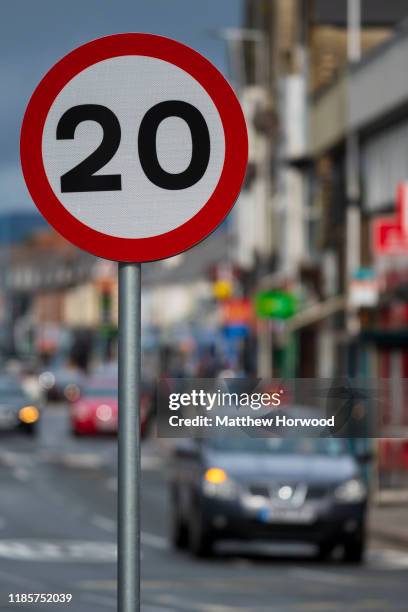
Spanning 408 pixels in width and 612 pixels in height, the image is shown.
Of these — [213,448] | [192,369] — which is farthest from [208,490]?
[192,369]

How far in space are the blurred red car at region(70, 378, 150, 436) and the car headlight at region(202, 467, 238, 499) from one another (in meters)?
30.1

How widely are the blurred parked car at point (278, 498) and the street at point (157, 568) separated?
0.99 feet

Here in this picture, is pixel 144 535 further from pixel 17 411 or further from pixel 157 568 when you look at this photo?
pixel 17 411

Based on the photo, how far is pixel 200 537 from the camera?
19875 mm

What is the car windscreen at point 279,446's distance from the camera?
20.5 m

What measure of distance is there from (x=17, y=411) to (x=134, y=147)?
45680 mm

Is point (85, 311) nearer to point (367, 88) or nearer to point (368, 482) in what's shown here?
point (367, 88)

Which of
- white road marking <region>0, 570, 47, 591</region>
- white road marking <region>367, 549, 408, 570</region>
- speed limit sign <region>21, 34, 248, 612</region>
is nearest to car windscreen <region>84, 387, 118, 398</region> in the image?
white road marking <region>367, 549, 408, 570</region>

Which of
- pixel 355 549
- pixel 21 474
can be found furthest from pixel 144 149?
pixel 21 474

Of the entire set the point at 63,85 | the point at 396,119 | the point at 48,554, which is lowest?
the point at 48,554

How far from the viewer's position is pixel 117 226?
16.9ft

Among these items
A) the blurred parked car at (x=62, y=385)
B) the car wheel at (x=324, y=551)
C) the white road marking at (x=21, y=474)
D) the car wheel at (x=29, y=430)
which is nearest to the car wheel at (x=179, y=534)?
the car wheel at (x=324, y=551)

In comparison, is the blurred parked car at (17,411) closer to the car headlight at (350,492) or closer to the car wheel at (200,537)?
the car wheel at (200,537)

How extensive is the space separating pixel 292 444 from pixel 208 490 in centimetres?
141
